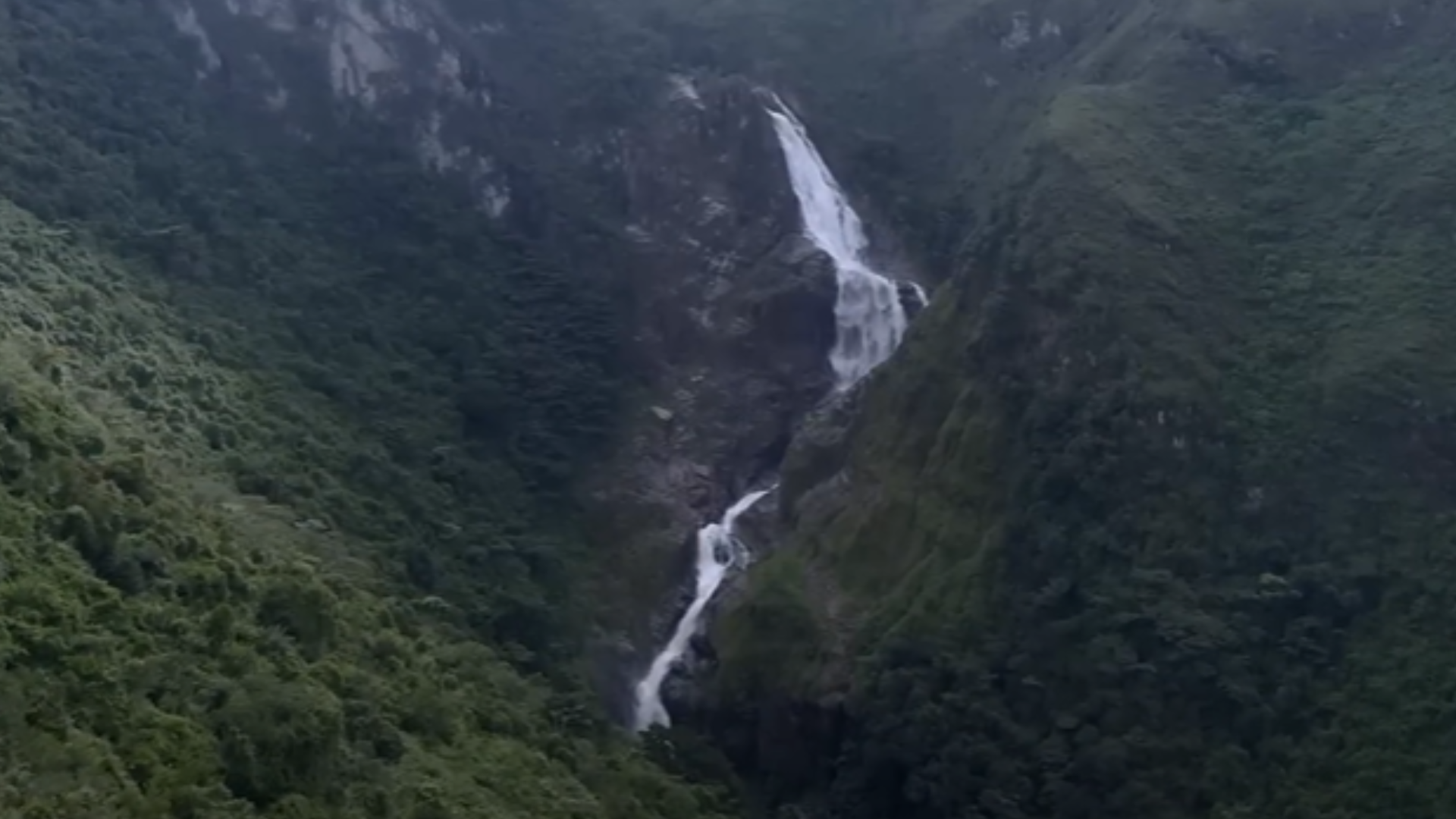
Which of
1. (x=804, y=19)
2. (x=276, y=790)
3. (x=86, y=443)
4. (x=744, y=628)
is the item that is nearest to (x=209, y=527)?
(x=86, y=443)

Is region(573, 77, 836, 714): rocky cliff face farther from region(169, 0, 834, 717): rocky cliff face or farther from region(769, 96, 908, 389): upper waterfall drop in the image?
region(769, 96, 908, 389): upper waterfall drop

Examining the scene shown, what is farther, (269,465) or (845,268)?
(845,268)

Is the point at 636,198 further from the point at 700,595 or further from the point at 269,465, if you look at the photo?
the point at 269,465

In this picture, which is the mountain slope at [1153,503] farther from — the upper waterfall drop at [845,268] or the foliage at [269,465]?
the foliage at [269,465]

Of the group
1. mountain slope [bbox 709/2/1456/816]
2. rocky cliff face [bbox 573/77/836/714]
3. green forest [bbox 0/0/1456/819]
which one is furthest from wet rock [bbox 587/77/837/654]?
mountain slope [bbox 709/2/1456/816]

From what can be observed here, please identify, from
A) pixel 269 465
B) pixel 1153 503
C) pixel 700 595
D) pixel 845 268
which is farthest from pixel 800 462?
pixel 269 465

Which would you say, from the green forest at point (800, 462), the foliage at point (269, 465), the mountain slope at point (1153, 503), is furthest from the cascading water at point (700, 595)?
the foliage at point (269, 465)
